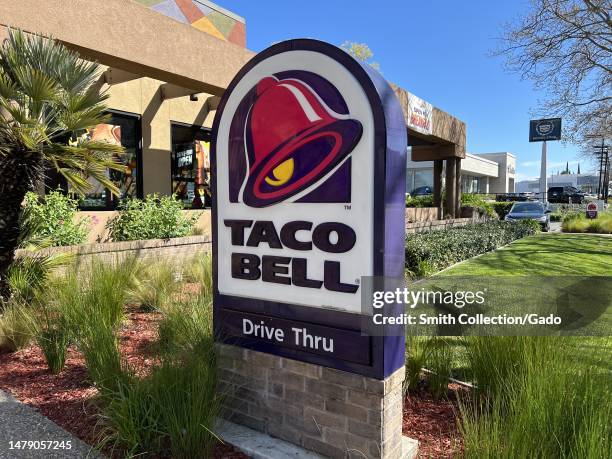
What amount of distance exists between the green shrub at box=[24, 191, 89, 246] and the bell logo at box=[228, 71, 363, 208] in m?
5.54

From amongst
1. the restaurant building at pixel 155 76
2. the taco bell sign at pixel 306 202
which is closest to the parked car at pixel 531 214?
the restaurant building at pixel 155 76

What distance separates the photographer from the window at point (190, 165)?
13547 millimetres

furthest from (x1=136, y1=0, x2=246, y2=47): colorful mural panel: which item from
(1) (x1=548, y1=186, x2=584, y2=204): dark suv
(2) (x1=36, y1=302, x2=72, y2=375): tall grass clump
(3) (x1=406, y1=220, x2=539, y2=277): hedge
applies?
(1) (x1=548, y1=186, x2=584, y2=204): dark suv

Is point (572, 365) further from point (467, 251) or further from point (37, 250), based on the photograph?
point (467, 251)

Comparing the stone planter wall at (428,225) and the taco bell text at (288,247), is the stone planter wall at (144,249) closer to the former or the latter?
the taco bell text at (288,247)

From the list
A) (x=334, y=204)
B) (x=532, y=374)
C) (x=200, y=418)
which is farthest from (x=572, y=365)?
(x=200, y=418)

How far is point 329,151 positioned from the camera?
2.82 meters

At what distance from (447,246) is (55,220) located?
853 cm

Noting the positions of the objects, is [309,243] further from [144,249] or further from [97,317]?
[144,249]

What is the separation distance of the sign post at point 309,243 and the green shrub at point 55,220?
5433 mm

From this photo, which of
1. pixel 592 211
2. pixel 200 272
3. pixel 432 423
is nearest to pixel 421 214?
pixel 592 211

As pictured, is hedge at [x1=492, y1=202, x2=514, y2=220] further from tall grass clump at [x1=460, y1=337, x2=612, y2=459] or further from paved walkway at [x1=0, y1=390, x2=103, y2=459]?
paved walkway at [x1=0, y1=390, x2=103, y2=459]

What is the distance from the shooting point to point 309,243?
2.94 m

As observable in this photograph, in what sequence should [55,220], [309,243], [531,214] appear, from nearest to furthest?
[309,243], [55,220], [531,214]
